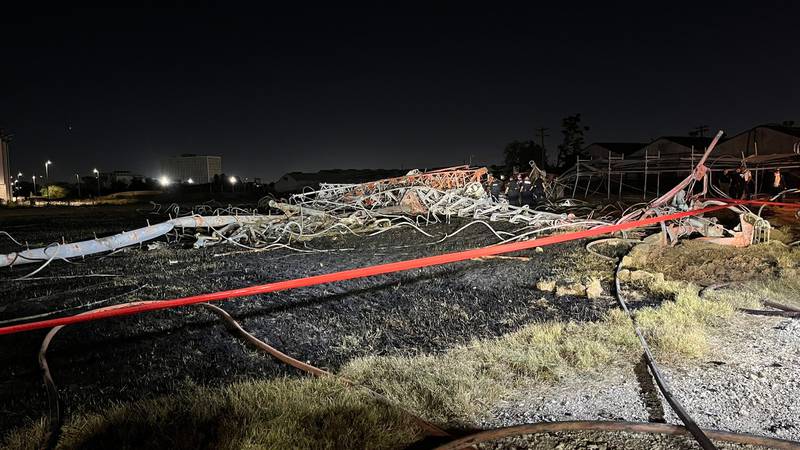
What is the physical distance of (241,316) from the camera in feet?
15.8

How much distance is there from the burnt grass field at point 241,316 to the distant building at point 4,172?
146 feet

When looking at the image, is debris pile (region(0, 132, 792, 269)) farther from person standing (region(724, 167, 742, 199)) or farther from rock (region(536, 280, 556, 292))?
person standing (region(724, 167, 742, 199))

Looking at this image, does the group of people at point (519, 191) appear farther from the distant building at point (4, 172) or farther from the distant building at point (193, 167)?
the distant building at point (193, 167)

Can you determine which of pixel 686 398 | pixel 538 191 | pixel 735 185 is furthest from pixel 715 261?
→ pixel 735 185

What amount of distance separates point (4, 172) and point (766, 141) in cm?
5929

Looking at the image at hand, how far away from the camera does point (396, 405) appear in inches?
110

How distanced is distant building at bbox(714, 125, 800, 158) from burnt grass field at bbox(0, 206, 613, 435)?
26.9 meters

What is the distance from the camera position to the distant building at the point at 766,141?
2736 centimetres

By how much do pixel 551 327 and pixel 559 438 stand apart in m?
1.83

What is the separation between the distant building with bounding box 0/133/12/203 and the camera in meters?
42.2

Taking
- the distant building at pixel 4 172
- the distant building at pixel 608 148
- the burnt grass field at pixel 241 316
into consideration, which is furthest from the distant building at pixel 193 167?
the burnt grass field at pixel 241 316

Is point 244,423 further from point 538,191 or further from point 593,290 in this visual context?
point 538,191

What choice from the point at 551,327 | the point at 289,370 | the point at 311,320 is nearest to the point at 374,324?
the point at 311,320

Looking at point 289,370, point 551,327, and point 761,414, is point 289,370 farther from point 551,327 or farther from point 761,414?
point 761,414
